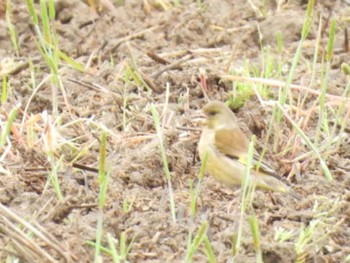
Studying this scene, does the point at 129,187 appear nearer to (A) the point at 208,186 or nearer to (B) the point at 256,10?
(A) the point at 208,186

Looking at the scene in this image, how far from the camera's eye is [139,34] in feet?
28.0

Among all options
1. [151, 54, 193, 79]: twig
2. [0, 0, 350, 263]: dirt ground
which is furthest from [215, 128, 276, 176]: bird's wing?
[151, 54, 193, 79]: twig

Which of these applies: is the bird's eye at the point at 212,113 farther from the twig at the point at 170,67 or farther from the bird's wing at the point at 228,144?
the twig at the point at 170,67

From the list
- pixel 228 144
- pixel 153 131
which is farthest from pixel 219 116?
pixel 153 131

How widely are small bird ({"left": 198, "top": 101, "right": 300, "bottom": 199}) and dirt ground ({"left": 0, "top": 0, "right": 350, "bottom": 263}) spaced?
0.27 ft

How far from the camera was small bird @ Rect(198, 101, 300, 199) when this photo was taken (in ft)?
19.7

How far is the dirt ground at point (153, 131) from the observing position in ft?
16.8

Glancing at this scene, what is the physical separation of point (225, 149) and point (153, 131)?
58 cm

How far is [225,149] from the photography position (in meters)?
6.21

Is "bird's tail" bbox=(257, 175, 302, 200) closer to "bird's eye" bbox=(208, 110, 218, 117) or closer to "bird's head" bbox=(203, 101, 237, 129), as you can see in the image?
"bird's head" bbox=(203, 101, 237, 129)

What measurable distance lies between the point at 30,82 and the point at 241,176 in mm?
1926

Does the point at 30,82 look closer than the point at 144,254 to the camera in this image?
No

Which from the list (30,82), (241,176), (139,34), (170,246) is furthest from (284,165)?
(139,34)

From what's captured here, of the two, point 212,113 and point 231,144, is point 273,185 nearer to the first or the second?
point 231,144
